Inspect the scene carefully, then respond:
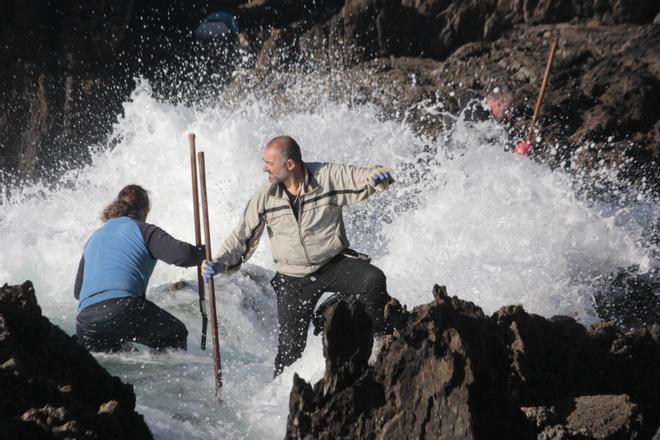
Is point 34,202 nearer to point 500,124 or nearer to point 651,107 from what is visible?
point 500,124

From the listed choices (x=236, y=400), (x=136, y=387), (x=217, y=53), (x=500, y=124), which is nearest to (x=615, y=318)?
(x=236, y=400)

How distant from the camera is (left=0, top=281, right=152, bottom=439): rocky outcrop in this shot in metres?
2.87

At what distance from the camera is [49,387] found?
308 cm

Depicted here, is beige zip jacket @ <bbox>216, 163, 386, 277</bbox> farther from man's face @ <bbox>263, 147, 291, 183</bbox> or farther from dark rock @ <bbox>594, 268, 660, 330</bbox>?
dark rock @ <bbox>594, 268, 660, 330</bbox>

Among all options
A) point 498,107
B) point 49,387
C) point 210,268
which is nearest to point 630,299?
point 210,268

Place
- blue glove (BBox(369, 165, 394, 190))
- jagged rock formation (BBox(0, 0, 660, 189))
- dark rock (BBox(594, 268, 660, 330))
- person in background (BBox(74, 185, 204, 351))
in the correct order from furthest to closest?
1. jagged rock formation (BBox(0, 0, 660, 189))
2. dark rock (BBox(594, 268, 660, 330))
3. person in background (BBox(74, 185, 204, 351))
4. blue glove (BBox(369, 165, 394, 190))

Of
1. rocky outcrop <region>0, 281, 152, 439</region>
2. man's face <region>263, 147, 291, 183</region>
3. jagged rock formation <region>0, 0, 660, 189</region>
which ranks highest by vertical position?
jagged rock formation <region>0, 0, 660, 189</region>

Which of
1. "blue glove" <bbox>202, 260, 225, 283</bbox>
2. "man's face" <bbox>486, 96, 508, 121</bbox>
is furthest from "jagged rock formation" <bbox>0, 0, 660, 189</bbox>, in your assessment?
"blue glove" <bbox>202, 260, 225, 283</bbox>

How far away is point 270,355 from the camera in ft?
20.7

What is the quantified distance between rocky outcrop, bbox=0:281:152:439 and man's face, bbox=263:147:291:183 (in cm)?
155

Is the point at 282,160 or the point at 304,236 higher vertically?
the point at 282,160

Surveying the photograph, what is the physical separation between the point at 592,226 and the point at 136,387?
518 centimetres

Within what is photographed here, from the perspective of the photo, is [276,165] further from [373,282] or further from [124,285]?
[124,285]

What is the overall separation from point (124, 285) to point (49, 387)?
1.94 m
